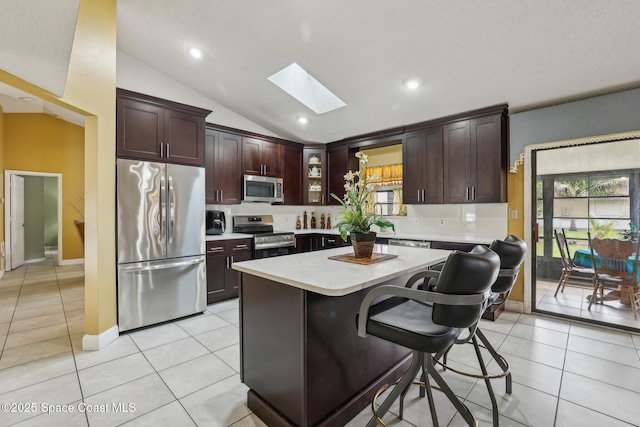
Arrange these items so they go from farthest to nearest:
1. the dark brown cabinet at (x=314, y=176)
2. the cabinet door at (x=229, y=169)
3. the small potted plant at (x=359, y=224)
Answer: the dark brown cabinet at (x=314, y=176)
the cabinet door at (x=229, y=169)
the small potted plant at (x=359, y=224)

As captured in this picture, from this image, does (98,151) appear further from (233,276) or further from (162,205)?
(233,276)

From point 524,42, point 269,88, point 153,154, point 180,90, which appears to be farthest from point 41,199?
point 524,42

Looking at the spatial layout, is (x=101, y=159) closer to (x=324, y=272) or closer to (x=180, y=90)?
(x=180, y=90)

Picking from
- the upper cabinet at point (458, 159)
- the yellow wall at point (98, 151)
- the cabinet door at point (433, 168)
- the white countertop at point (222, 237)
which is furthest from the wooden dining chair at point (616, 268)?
the yellow wall at point (98, 151)

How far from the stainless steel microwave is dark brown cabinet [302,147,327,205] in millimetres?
569

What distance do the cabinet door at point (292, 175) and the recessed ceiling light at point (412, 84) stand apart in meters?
2.38

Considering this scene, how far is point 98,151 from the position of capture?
265 centimetres

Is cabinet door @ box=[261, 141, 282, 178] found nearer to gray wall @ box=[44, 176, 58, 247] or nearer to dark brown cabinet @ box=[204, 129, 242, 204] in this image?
dark brown cabinet @ box=[204, 129, 242, 204]

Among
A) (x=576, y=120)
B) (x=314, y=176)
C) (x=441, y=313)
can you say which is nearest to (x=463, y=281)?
(x=441, y=313)

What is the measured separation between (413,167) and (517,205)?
1412 mm

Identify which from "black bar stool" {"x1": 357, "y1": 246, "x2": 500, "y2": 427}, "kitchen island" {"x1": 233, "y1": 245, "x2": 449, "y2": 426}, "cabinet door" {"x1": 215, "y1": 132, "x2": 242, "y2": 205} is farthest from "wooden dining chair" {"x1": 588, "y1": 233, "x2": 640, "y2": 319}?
"cabinet door" {"x1": 215, "y1": 132, "x2": 242, "y2": 205}

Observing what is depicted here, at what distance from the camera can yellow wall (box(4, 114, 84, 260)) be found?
19.7 feet

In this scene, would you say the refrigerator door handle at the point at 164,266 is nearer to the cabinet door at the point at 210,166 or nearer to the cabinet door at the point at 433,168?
the cabinet door at the point at 210,166

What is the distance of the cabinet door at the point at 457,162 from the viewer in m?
3.75
